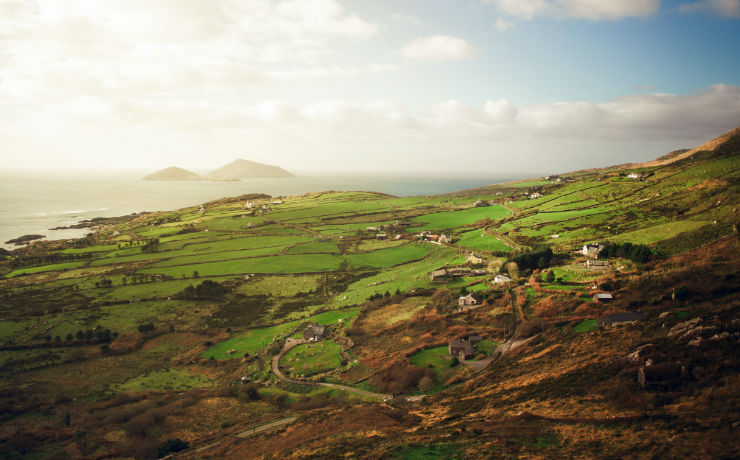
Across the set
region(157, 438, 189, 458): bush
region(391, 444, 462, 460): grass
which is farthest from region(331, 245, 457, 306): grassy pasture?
region(391, 444, 462, 460): grass

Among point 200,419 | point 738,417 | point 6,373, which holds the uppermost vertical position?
point 738,417

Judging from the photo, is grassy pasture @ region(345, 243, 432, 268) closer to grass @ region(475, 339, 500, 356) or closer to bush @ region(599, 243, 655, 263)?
bush @ region(599, 243, 655, 263)

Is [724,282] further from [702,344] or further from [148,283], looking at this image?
[148,283]

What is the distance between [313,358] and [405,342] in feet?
37.2

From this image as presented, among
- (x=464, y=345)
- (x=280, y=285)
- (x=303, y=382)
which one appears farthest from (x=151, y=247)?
(x=464, y=345)

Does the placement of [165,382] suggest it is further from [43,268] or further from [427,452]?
[43,268]

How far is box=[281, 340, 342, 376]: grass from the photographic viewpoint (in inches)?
1540

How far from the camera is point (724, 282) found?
97.9 feet

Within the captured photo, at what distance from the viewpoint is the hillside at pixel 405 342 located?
18922 mm

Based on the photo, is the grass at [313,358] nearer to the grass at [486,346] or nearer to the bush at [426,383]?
the bush at [426,383]

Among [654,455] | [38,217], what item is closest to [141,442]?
[654,455]

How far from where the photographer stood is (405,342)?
4078 cm

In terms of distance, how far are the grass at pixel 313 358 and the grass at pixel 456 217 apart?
207ft

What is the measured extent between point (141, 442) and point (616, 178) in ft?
417
